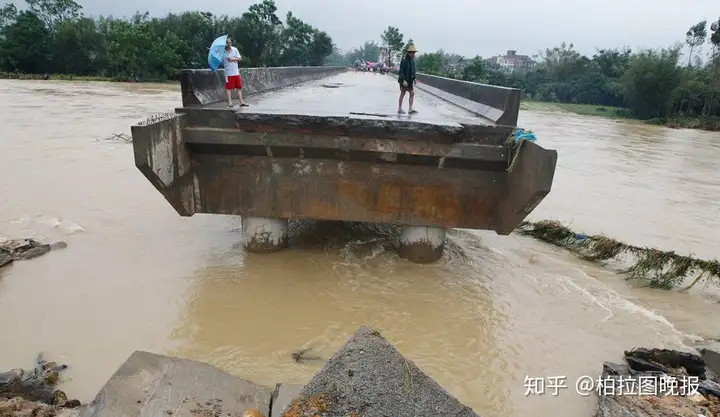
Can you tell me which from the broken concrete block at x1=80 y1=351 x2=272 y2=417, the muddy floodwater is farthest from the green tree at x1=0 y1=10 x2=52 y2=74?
the broken concrete block at x1=80 y1=351 x2=272 y2=417

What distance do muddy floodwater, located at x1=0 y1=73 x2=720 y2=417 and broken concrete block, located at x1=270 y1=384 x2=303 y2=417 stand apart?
743 mm

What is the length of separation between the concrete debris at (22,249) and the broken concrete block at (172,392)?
357 centimetres

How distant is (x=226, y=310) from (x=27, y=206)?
16.7 feet

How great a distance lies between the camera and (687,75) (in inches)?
1607

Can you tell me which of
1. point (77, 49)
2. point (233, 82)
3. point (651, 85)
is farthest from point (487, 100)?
point (77, 49)

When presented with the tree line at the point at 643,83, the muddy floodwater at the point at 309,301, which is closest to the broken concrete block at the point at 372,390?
the muddy floodwater at the point at 309,301

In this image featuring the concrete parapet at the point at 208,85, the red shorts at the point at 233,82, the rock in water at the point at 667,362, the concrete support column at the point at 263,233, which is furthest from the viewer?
the concrete support column at the point at 263,233

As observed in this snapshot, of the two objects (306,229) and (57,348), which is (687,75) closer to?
(306,229)

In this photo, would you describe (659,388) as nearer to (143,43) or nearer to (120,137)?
(120,137)

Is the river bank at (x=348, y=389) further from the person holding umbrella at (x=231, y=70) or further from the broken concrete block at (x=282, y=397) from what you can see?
the person holding umbrella at (x=231, y=70)

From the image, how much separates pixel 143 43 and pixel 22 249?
1913 inches

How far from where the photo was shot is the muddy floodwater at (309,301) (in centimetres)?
408

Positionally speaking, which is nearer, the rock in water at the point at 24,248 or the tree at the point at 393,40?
the rock in water at the point at 24,248

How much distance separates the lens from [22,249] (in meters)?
5.88
